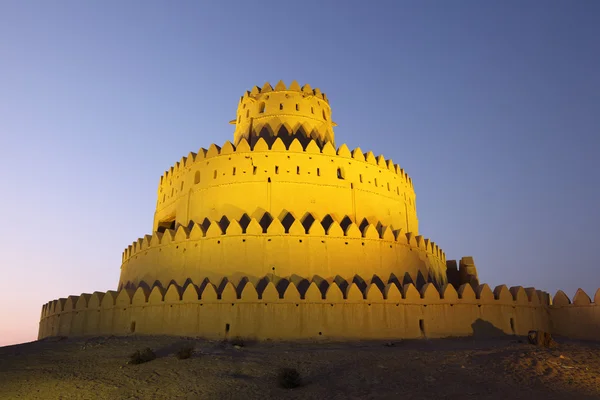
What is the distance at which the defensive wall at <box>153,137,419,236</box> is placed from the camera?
20.9 metres

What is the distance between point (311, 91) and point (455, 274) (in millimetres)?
11511

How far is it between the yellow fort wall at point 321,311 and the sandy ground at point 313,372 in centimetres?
122

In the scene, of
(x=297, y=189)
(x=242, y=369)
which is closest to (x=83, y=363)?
(x=242, y=369)

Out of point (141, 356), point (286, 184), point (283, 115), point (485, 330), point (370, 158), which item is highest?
point (283, 115)

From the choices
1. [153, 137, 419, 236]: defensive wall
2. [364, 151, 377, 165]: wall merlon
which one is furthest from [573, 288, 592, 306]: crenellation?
[364, 151, 377, 165]: wall merlon

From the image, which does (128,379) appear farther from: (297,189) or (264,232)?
(297,189)

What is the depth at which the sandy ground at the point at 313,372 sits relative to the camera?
35.8ft

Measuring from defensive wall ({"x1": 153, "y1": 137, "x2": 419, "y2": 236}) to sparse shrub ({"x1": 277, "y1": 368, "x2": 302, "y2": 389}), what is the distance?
9.54 m

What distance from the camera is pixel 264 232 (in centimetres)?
1914

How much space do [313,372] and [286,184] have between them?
10017mm

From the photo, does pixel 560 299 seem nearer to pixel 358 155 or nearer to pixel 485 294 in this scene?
pixel 485 294

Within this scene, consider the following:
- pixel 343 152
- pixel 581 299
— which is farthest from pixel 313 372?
pixel 343 152

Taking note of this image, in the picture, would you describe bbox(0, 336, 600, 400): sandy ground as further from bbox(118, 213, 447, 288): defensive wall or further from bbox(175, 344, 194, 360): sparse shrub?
bbox(118, 213, 447, 288): defensive wall

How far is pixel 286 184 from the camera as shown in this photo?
2105cm
